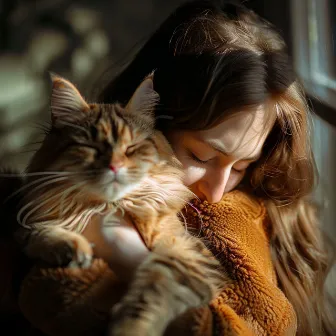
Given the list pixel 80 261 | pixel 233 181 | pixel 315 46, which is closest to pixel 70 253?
pixel 80 261

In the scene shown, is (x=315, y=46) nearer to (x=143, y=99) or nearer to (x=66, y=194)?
(x=143, y=99)

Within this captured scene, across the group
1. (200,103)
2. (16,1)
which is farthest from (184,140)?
(16,1)

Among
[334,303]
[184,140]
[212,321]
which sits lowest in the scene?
[334,303]

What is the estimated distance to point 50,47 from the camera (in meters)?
Answer: 0.61

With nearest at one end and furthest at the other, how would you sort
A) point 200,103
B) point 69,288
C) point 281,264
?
point 69,288
point 200,103
point 281,264

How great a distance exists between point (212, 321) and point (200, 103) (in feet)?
0.77

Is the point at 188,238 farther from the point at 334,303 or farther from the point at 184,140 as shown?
the point at 334,303

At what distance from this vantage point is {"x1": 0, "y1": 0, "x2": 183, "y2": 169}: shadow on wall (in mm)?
571

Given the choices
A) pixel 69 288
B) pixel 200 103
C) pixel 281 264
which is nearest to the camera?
pixel 69 288

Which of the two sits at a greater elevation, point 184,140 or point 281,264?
point 184,140

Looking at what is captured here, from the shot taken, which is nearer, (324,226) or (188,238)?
(188,238)

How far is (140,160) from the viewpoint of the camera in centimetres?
46

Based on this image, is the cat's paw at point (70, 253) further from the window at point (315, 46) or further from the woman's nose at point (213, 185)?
the window at point (315, 46)

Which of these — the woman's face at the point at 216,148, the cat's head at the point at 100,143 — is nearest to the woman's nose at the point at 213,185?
the woman's face at the point at 216,148
